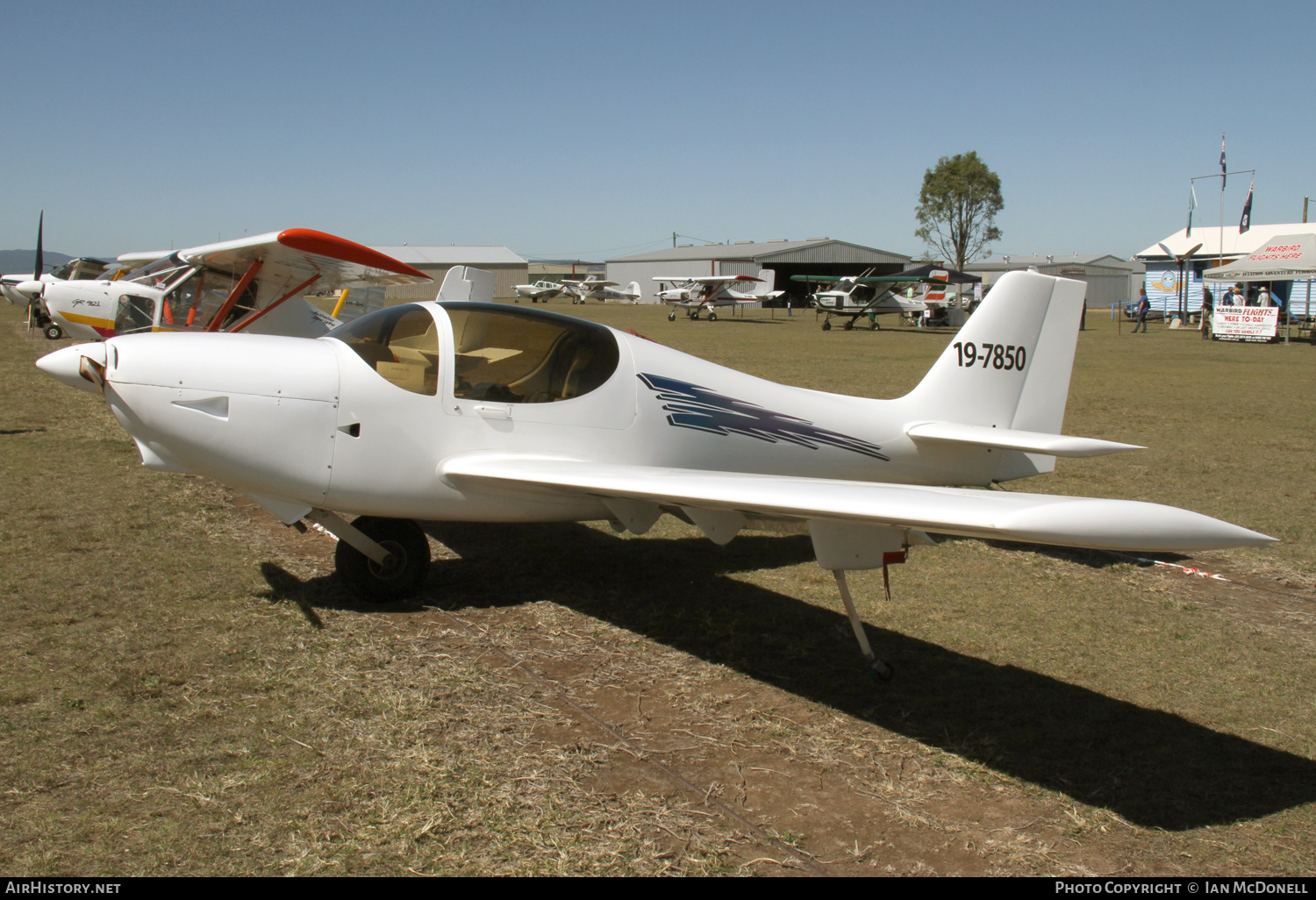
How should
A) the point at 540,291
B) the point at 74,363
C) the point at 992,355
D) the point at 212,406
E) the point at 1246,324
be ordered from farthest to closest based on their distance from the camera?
the point at 540,291
the point at 1246,324
the point at 992,355
the point at 74,363
the point at 212,406

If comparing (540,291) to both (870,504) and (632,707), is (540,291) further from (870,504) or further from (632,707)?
(870,504)

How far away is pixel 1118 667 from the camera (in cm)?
452

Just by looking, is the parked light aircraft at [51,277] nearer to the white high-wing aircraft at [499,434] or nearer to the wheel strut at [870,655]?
the white high-wing aircraft at [499,434]

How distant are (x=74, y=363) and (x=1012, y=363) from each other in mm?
5821

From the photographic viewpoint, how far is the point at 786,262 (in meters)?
73.7

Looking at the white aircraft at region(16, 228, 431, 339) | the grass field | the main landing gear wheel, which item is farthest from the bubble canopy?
the white aircraft at region(16, 228, 431, 339)

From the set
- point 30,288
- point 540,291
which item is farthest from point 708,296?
point 30,288

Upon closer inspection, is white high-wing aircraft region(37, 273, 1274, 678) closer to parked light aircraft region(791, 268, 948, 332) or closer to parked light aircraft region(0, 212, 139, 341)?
parked light aircraft region(0, 212, 139, 341)

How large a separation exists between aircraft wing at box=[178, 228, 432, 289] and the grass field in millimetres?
2523

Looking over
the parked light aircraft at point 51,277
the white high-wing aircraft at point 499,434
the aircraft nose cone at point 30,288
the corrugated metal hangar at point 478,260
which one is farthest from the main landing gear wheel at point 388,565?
the corrugated metal hangar at point 478,260

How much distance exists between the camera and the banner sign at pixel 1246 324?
2988cm
